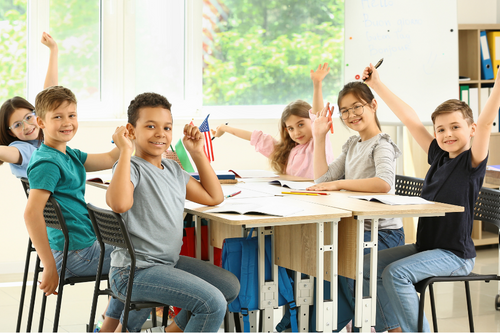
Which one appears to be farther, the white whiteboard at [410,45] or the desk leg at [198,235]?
the white whiteboard at [410,45]

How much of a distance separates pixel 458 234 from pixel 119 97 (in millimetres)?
2746

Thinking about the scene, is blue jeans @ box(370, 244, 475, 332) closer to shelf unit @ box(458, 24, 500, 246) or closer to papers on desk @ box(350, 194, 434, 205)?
papers on desk @ box(350, 194, 434, 205)

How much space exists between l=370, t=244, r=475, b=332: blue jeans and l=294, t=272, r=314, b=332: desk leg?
0.30 metres

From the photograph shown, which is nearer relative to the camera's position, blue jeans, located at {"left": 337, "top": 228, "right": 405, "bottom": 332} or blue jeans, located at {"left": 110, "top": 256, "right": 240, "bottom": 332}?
blue jeans, located at {"left": 110, "top": 256, "right": 240, "bottom": 332}

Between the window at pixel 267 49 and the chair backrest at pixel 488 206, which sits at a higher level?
the window at pixel 267 49

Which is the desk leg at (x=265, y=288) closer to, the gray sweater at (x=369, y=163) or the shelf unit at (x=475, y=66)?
the gray sweater at (x=369, y=163)

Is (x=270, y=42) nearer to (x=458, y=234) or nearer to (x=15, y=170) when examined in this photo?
(x=15, y=170)

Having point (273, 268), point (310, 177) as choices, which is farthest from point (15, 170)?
point (310, 177)

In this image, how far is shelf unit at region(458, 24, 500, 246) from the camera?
4324 millimetres

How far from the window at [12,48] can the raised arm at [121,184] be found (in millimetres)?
2465

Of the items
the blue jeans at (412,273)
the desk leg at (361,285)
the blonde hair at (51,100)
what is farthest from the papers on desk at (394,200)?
the blonde hair at (51,100)

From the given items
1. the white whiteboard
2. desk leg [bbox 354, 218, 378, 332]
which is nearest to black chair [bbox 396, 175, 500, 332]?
desk leg [bbox 354, 218, 378, 332]

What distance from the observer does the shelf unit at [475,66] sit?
14.2ft

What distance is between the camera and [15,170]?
2596 millimetres
